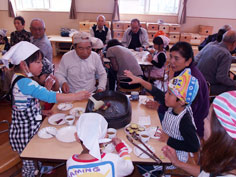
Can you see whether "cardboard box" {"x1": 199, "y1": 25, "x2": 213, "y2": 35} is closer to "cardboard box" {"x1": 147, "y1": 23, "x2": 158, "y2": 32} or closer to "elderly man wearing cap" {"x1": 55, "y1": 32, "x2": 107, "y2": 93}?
"cardboard box" {"x1": 147, "y1": 23, "x2": 158, "y2": 32}

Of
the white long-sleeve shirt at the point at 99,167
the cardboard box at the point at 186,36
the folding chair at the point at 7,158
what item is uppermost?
the cardboard box at the point at 186,36

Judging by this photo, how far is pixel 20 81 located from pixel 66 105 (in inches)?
23.8

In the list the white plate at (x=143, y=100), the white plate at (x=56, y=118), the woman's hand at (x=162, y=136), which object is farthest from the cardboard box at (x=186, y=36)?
the white plate at (x=56, y=118)

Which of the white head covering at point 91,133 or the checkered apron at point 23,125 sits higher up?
the white head covering at point 91,133

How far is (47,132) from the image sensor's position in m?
1.66

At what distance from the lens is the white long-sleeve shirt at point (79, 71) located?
8.46ft

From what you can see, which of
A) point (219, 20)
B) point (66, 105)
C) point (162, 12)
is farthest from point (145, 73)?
point (219, 20)

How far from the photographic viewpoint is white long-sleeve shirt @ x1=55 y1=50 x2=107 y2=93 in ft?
8.46

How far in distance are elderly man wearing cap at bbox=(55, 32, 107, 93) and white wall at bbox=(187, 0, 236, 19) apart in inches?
200

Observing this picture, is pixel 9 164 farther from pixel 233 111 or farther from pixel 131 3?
pixel 131 3

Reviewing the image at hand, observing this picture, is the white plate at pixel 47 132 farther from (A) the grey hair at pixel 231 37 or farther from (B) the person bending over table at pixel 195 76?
(A) the grey hair at pixel 231 37

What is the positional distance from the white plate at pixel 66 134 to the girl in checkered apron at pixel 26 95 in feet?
0.86

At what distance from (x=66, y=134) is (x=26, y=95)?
18.9 inches

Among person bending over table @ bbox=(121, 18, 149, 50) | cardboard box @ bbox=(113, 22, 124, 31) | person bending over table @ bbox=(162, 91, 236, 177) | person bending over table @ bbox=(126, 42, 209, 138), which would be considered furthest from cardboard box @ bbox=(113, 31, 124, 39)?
person bending over table @ bbox=(162, 91, 236, 177)
